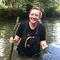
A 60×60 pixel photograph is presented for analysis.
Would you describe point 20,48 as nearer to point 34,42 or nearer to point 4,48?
point 34,42

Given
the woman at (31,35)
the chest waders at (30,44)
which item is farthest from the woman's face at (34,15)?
the chest waders at (30,44)

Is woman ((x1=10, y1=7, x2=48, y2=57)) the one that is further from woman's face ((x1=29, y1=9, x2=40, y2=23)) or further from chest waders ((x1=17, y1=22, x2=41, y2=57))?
woman's face ((x1=29, y1=9, x2=40, y2=23))

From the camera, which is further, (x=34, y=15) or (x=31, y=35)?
(x=31, y=35)

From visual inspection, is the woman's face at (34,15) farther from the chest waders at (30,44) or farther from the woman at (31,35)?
the chest waders at (30,44)

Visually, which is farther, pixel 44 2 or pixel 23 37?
pixel 44 2

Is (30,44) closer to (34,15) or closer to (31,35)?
(31,35)

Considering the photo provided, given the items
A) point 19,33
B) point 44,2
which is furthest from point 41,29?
point 44,2

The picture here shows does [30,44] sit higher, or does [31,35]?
[31,35]

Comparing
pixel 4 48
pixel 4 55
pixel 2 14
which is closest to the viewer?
pixel 4 55

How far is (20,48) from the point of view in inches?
235

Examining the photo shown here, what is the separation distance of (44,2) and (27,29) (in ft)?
122

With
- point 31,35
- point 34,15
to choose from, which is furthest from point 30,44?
point 34,15

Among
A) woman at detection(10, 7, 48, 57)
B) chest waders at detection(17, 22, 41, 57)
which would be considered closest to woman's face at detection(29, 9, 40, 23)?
woman at detection(10, 7, 48, 57)

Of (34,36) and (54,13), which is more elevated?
(34,36)
